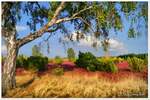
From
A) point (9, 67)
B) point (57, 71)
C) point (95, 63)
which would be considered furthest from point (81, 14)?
point (9, 67)

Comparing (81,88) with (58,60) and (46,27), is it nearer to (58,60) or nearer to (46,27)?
(58,60)

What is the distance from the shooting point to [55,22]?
213 inches

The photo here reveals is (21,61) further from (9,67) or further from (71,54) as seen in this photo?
(71,54)

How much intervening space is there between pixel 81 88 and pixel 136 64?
0.59 meters

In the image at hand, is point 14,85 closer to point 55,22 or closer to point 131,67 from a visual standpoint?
point 55,22

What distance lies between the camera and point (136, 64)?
5.43 m

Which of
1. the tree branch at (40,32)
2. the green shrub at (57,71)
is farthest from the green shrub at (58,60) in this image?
the tree branch at (40,32)

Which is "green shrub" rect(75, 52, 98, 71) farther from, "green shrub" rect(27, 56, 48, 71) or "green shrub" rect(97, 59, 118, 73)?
"green shrub" rect(27, 56, 48, 71)

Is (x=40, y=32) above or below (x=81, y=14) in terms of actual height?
below

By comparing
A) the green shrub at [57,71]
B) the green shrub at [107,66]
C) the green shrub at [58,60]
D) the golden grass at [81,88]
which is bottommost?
the golden grass at [81,88]

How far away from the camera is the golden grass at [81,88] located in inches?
211

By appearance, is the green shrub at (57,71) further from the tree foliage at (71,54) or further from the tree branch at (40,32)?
the tree branch at (40,32)

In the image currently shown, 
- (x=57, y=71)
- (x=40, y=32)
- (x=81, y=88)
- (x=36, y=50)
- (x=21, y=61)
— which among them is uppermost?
(x=40, y=32)

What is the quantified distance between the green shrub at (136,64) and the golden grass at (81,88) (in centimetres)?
10
